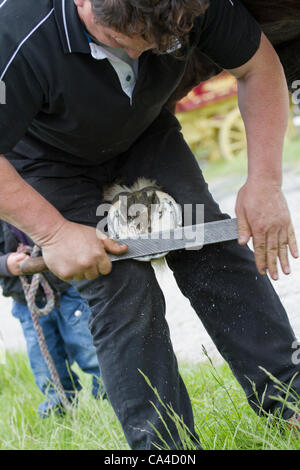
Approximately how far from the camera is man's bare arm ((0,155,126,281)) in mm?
1682

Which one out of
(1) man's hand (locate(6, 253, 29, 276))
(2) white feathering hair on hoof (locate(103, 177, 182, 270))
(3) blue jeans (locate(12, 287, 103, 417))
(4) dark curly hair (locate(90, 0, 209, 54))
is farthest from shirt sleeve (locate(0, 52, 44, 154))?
(3) blue jeans (locate(12, 287, 103, 417))

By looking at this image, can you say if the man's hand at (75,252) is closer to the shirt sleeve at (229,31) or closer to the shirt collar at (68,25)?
the shirt collar at (68,25)

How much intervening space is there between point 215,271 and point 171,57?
70cm

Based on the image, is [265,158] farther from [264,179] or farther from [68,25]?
[68,25]

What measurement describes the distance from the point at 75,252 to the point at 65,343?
1.38 meters

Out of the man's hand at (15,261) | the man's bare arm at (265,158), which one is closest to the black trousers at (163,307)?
the man's bare arm at (265,158)

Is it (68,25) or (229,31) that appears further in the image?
(229,31)

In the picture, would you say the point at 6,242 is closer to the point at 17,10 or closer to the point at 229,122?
the point at 17,10

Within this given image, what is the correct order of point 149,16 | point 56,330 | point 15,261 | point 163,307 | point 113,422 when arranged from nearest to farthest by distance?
point 149,16 < point 163,307 < point 113,422 < point 15,261 < point 56,330

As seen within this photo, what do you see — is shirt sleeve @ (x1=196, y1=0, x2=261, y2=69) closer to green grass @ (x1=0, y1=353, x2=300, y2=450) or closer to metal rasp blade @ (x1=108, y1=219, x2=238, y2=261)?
metal rasp blade @ (x1=108, y1=219, x2=238, y2=261)

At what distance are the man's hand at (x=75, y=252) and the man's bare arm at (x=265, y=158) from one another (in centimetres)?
45

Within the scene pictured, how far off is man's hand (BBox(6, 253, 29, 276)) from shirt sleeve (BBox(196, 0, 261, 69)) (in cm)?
126

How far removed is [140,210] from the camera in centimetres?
205

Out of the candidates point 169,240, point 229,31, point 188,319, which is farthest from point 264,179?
point 188,319
